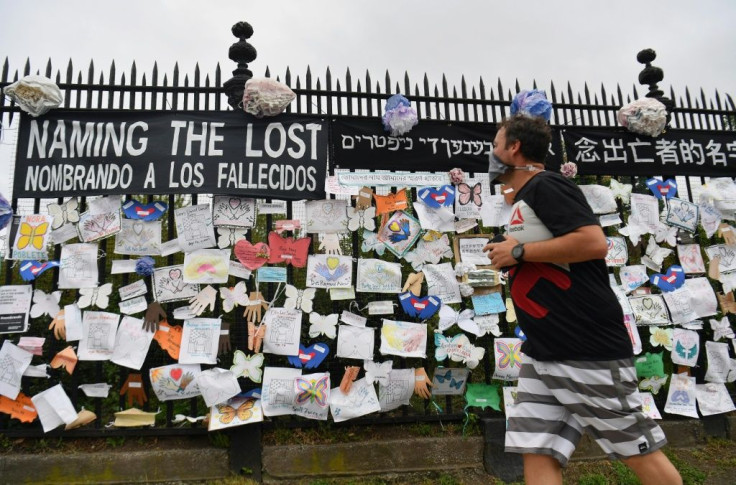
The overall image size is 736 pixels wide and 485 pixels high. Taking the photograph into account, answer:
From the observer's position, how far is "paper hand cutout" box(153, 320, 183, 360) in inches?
131

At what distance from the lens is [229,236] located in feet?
11.5

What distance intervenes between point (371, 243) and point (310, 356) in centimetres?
98

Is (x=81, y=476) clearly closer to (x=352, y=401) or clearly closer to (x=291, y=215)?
(x=352, y=401)

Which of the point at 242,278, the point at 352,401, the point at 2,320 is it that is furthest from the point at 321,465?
the point at 2,320

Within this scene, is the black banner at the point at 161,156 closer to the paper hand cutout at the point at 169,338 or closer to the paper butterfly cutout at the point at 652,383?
the paper hand cutout at the point at 169,338

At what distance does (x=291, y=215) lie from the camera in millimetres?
3627

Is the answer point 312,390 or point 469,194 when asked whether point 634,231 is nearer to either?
point 469,194

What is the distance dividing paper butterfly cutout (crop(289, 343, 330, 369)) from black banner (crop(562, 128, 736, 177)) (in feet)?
9.12

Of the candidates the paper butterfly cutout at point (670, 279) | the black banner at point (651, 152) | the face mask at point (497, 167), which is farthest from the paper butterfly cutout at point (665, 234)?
the face mask at point (497, 167)

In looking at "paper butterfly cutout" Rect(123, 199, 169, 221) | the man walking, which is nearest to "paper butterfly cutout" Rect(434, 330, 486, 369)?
the man walking

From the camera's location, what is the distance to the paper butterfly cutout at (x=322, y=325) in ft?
11.4

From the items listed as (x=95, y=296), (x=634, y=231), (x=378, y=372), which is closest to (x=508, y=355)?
(x=378, y=372)

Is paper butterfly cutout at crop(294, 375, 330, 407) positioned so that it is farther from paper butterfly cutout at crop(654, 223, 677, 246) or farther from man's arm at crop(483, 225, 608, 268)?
paper butterfly cutout at crop(654, 223, 677, 246)

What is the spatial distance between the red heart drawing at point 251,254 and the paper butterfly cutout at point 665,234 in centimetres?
341
